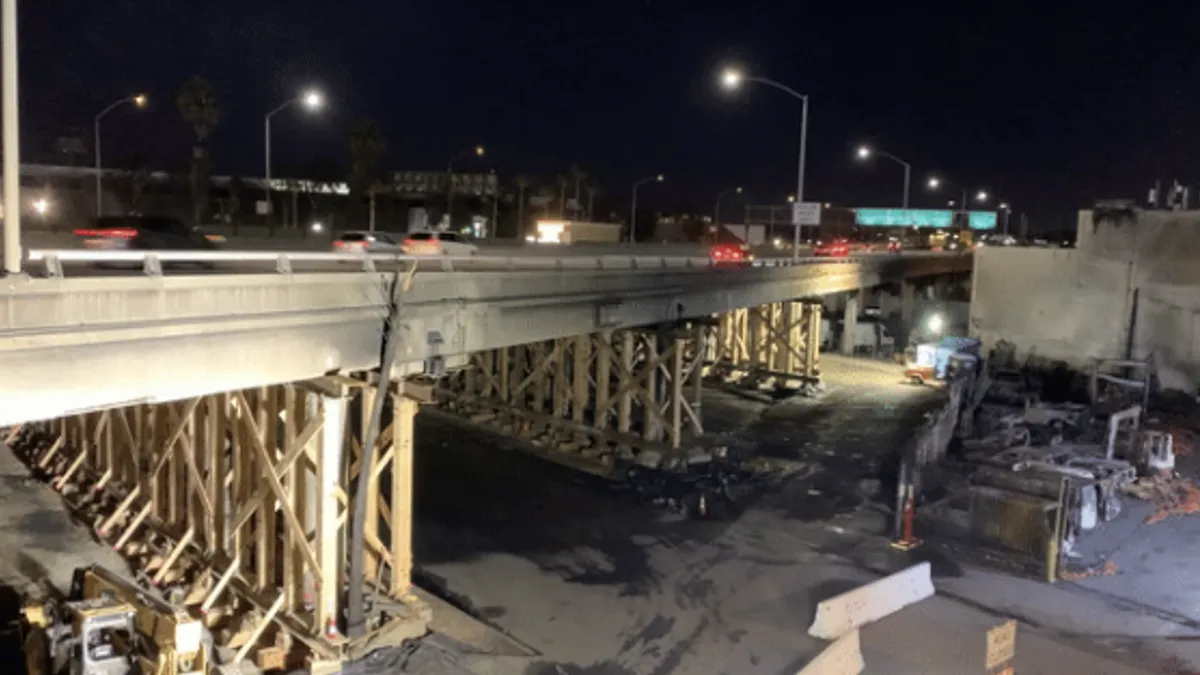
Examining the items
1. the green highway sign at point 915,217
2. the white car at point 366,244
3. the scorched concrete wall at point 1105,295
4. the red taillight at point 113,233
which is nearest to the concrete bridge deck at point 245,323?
the red taillight at point 113,233

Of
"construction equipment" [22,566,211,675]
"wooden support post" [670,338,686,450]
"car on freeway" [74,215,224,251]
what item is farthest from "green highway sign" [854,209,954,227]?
"construction equipment" [22,566,211,675]

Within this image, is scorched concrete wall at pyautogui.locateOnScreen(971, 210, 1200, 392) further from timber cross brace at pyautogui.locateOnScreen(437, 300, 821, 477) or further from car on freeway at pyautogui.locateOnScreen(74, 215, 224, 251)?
car on freeway at pyautogui.locateOnScreen(74, 215, 224, 251)

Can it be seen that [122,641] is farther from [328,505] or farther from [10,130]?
[10,130]

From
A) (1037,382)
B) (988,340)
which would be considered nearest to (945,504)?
(1037,382)

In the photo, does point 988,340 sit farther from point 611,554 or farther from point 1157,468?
point 611,554

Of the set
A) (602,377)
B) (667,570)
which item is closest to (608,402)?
(602,377)

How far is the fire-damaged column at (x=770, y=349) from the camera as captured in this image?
102 feet

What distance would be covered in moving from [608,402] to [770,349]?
41.7 feet

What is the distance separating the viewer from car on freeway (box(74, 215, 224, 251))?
16359mm

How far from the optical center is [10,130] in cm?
784

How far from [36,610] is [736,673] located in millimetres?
8070

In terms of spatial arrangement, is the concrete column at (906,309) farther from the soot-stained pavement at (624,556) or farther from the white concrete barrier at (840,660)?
the white concrete barrier at (840,660)

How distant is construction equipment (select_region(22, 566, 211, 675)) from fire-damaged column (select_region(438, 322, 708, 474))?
11.7 metres

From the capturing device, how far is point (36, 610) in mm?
10891
